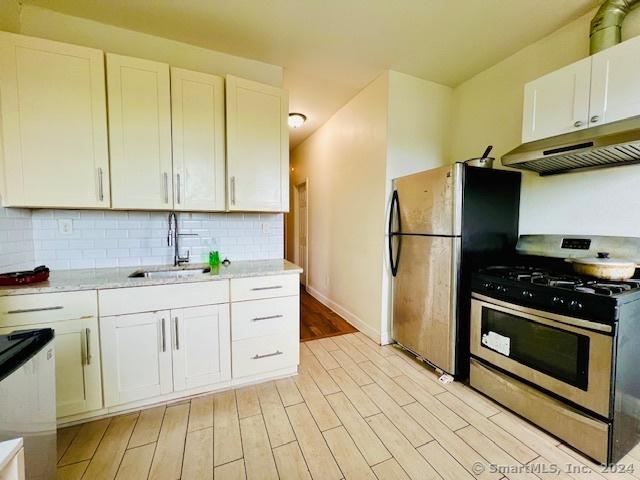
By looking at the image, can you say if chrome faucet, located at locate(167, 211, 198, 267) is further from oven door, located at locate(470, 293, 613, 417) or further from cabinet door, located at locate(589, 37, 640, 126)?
cabinet door, located at locate(589, 37, 640, 126)

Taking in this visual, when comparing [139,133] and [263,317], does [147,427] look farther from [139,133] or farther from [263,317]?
[139,133]

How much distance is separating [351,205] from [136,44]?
8.15 ft

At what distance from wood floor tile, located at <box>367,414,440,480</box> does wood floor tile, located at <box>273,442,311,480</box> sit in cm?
49

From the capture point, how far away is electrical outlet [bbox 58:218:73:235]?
2011 millimetres

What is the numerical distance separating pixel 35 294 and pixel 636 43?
3616mm

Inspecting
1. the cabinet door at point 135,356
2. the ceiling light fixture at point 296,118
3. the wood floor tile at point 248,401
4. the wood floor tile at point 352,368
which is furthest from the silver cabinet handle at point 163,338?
the ceiling light fixture at point 296,118

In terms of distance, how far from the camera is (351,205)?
3367 millimetres

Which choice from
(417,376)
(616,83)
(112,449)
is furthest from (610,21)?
(112,449)

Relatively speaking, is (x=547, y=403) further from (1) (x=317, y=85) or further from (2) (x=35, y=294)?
(1) (x=317, y=85)

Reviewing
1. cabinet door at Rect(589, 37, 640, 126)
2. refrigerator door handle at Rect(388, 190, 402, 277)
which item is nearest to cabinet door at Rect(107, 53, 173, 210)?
refrigerator door handle at Rect(388, 190, 402, 277)

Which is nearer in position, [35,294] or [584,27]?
[35,294]

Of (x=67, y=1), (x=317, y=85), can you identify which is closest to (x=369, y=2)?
(x=317, y=85)

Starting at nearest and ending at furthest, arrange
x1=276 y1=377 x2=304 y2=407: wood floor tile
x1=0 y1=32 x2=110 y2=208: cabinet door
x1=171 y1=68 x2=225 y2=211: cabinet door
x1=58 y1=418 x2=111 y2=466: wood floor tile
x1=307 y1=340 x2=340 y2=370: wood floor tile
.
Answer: x1=58 y1=418 x2=111 y2=466: wood floor tile
x1=0 y1=32 x2=110 y2=208: cabinet door
x1=276 y1=377 x2=304 y2=407: wood floor tile
x1=171 y1=68 x2=225 y2=211: cabinet door
x1=307 y1=340 x2=340 y2=370: wood floor tile

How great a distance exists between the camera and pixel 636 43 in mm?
1475
